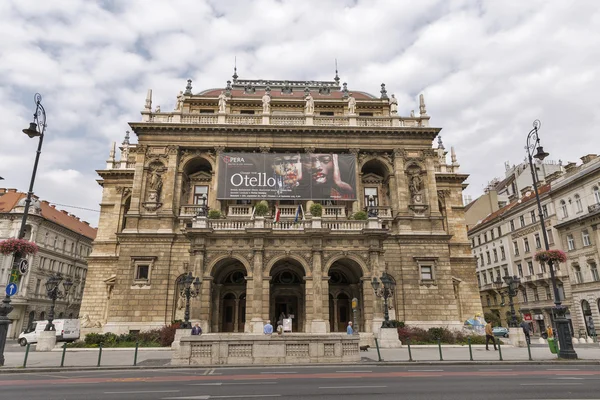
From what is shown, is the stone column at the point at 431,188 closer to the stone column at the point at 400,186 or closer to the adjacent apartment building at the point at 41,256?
the stone column at the point at 400,186

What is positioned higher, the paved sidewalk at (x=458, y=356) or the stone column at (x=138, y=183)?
the stone column at (x=138, y=183)

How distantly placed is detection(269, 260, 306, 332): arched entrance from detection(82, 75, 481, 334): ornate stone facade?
0.29ft

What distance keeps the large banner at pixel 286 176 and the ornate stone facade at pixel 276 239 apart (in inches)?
40.2

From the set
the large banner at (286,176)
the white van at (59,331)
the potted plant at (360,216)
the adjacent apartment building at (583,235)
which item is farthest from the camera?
the adjacent apartment building at (583,235)

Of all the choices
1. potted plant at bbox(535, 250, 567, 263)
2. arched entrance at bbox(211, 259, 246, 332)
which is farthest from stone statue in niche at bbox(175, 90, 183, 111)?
potted plant at bbox(535, 250, 567, 263)

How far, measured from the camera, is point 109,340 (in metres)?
27.0

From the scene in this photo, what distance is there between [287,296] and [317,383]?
861 inches

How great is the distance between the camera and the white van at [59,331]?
33.0 meters

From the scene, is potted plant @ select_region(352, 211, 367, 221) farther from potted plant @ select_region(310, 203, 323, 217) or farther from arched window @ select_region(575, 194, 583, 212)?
arched window @ select_region(575, 194, 583, 212)

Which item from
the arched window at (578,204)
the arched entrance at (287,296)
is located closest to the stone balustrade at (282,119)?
the arched entrance at (287,296)

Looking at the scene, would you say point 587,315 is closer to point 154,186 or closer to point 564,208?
point 564,208

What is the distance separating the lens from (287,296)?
3328cm

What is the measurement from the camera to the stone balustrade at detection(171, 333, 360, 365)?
17.5 metres

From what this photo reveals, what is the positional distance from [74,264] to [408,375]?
6071 cm
